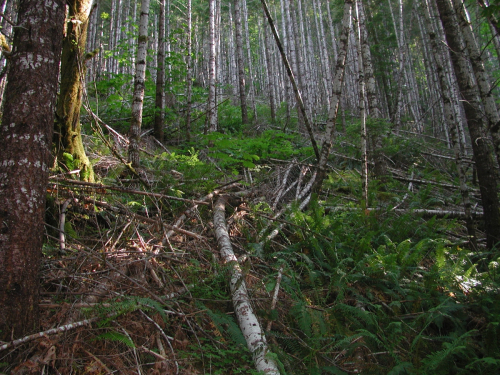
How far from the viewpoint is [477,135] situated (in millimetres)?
4820

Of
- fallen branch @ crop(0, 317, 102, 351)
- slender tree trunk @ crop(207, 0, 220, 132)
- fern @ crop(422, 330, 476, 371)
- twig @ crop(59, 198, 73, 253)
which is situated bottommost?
fern @ crop(422, 330, 476, 371)

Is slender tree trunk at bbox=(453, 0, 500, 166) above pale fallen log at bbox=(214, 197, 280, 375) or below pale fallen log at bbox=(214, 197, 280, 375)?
above

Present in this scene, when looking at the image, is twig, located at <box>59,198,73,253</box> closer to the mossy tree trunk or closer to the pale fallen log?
the mossy tree trunk

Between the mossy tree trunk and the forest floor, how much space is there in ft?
1.36

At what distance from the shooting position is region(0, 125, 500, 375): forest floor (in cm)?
243

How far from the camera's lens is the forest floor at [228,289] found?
2.43 m

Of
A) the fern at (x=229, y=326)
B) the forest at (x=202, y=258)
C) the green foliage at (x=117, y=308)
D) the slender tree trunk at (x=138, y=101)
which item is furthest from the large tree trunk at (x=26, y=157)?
the slender tree trunk at (x=138, y=101)

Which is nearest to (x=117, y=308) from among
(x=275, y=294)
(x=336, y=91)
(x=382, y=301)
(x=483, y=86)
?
(x=275, y=294)

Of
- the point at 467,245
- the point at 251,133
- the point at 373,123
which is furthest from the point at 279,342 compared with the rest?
the point at 251,133

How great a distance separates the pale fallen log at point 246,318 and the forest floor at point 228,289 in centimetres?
9

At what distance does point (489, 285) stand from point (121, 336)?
13.2ft

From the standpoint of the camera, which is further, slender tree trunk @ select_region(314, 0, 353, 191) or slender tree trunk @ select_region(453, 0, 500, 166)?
slender tree trunk @ select_region(314, 0, 353, 191)

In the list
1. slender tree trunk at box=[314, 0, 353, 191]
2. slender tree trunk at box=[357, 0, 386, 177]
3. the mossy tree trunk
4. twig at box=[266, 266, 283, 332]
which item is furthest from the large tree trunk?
slender tree trunk at box=[357, 0, 386, 177]

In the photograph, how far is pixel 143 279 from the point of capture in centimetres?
310
